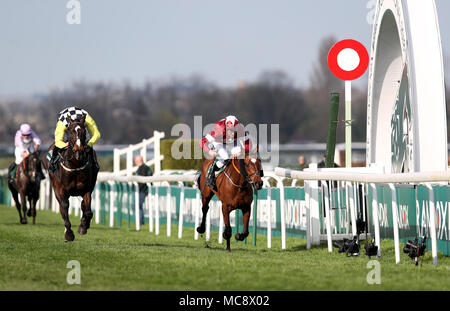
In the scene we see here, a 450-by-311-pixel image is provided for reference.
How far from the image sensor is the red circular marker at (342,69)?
447 inches

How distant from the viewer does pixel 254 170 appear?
31.2 ft

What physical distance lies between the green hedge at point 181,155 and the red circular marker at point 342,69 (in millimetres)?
13093

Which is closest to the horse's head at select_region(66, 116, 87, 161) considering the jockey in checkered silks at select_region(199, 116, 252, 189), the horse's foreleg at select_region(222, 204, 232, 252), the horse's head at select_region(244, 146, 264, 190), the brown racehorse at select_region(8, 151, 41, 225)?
the jockey in checkered silks at select_region(199, 116, 252, 189)

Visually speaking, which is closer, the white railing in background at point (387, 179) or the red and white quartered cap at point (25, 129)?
the white railing in background at point (387, 179)

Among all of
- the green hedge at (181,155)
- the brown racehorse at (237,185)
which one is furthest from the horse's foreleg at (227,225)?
the green hedge at (181,155)

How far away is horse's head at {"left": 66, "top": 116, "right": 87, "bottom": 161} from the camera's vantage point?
1020 centimetres

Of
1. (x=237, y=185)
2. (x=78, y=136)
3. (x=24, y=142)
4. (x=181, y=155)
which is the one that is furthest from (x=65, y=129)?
(x=181, y=155)

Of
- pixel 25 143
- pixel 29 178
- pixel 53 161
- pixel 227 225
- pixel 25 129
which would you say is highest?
pixel 25 129

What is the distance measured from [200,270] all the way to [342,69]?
16.4 ft

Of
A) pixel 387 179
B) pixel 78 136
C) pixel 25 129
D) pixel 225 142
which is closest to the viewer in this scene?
pixel 387 179

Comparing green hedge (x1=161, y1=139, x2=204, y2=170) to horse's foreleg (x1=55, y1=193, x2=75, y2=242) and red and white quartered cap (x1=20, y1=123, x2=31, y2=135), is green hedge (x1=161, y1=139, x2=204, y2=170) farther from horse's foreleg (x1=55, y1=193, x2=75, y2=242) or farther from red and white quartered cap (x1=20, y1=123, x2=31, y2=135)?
horse's foreleg (x1=55, y1=193, x2=75, y2=242)

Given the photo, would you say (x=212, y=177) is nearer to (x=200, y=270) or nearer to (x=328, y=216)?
(x=328, y=216)

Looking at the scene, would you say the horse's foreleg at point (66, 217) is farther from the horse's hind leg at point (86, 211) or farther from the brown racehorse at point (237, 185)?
the brown racehorse at point (237, 185)
